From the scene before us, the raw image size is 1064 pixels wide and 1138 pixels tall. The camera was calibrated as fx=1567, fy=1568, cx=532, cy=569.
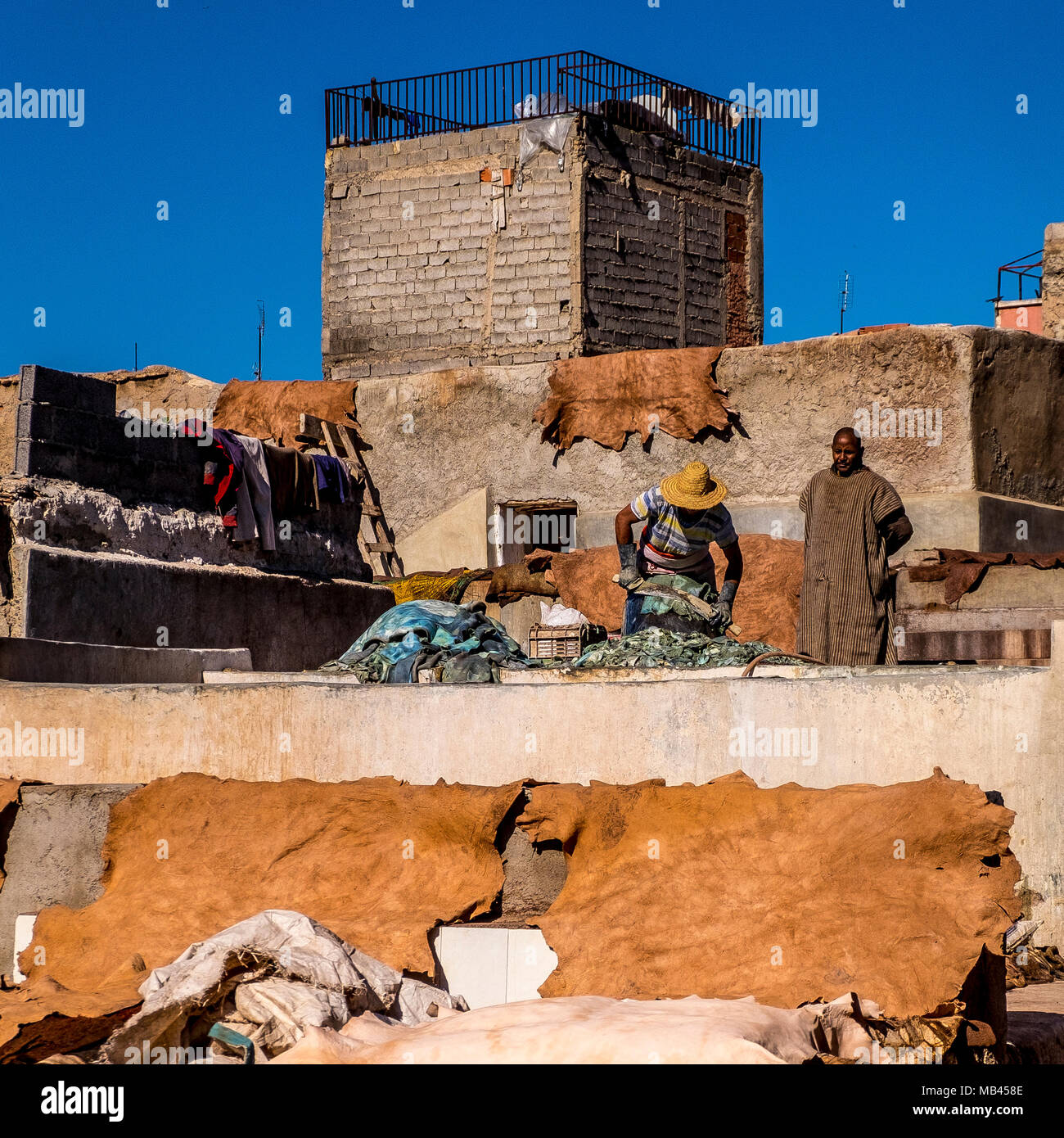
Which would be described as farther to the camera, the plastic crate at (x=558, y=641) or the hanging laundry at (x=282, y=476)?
the hanging laundry at (x=282, y=476)

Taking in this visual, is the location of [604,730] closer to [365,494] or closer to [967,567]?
[967,567]

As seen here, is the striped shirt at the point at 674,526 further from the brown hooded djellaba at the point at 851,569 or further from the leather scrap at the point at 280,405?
the leather scrap at the point at 280,405

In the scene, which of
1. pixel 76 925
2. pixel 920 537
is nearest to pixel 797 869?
pixel 76 925

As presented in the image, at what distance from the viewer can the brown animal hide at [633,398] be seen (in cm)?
1658

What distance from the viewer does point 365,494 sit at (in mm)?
18578

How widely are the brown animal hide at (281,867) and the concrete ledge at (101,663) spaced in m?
2.22

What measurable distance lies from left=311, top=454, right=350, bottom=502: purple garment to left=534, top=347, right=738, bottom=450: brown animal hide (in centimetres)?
371

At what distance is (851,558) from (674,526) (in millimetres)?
Result: 1367

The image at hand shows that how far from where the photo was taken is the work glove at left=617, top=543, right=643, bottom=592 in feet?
32.3

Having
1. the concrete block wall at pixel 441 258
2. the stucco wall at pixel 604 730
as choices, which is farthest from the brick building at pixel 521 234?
the stucco wall at pixel 604 730

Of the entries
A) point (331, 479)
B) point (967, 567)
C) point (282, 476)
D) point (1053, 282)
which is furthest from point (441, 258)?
point (967, 567)
